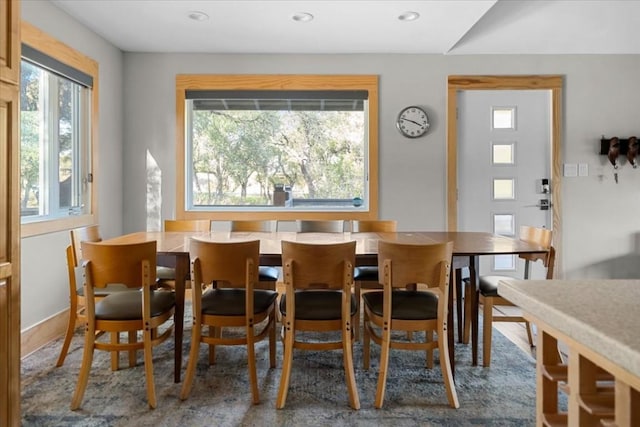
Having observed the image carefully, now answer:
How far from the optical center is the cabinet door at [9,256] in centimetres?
150

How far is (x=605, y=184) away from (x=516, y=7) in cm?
202

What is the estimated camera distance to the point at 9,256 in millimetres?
1536

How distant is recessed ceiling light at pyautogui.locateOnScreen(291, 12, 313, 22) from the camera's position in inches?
128

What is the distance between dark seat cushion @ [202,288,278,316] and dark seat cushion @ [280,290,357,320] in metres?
0.11

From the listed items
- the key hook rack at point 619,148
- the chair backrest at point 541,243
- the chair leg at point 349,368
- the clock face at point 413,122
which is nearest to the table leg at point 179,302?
the chair leg at point 349,368

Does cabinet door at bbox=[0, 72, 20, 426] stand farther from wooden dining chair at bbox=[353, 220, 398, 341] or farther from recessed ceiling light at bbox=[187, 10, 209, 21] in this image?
recessed ceiling light at bbox=[187, 10, 209, 21]

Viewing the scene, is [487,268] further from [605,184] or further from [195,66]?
[195,66]

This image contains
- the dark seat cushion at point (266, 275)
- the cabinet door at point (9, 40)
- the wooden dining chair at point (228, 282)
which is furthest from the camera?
the dark seat cushion at point (266, 275)

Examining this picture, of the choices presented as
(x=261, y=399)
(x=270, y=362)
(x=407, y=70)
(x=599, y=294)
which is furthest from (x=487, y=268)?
(x=599, y=294)

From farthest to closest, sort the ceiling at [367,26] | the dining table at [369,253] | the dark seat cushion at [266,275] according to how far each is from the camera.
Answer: the ceiling at [367,26]
the dark seat cushion at [266,275]
the dining table at [369,253]

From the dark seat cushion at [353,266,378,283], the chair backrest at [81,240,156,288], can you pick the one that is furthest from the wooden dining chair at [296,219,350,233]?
the chair backrest at [81,240,156,288]

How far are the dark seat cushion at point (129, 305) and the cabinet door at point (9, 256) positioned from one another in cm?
50

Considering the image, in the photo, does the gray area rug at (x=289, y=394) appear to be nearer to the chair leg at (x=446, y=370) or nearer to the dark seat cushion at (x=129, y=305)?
the chair leg at (x=446, y=370)

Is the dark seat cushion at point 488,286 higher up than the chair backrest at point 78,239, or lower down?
lower down
